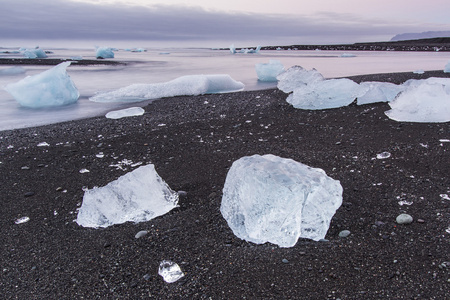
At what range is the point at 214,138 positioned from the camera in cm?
385

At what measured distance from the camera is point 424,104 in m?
3.84

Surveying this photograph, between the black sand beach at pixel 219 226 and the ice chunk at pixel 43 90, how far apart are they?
2855mm

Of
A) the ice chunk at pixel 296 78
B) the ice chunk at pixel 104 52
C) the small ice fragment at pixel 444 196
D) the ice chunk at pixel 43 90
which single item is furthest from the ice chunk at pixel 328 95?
the ice chunk at pixel 104 52

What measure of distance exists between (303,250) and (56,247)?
4.72 feet

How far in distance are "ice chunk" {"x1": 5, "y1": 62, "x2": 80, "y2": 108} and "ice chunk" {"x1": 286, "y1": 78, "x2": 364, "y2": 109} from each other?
192 inches

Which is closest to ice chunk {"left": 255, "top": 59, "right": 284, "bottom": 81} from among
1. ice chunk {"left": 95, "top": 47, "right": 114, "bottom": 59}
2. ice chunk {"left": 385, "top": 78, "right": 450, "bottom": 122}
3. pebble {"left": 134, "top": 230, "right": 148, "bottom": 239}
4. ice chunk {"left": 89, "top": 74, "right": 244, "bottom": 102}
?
ice chunk {"left": 89, "top": 74, "right": 244, "bottom": 102}

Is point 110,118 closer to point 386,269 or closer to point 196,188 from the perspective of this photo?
point 196,188

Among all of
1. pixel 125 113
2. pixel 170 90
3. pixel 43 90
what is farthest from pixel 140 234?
pixel 43 90

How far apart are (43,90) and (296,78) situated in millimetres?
5034

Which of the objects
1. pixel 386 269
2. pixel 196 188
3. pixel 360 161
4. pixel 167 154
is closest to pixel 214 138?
pixel 167 154

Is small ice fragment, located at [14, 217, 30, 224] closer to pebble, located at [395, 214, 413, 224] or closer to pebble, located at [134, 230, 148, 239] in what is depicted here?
pebble, located at [134, 230, 148, 239]

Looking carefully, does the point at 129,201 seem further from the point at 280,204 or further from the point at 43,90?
the point at 43,90

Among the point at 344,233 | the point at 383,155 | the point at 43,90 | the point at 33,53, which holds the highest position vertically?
the point at 33,53

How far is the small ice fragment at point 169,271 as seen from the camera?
1637 mm
